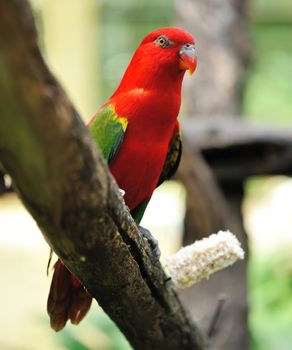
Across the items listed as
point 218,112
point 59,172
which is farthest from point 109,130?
point 218,112

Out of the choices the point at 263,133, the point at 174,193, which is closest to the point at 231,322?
the point at 263,133

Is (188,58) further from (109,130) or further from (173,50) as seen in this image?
(109,130)

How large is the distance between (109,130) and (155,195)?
4.67 meters

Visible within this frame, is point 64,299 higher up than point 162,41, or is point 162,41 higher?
point 162,41

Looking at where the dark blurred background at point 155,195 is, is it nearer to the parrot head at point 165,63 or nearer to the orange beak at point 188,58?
the parrot head at point 165,63

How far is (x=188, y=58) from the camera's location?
1.75 meters

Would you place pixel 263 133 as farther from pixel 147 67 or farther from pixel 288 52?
pixel 288 52

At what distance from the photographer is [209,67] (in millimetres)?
3551

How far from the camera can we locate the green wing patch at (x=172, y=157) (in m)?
1.96

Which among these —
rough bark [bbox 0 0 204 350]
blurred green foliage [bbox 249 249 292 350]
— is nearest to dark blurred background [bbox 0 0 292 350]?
blurred green foliage [bbox 249 249 292 350]

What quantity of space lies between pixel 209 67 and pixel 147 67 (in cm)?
181

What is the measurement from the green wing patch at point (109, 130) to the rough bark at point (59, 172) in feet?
1.25

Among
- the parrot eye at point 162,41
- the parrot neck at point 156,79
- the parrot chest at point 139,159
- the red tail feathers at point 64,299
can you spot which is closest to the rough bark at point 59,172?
the red tail feathers at point 64,299

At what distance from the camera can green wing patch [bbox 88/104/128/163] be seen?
1747 mm
